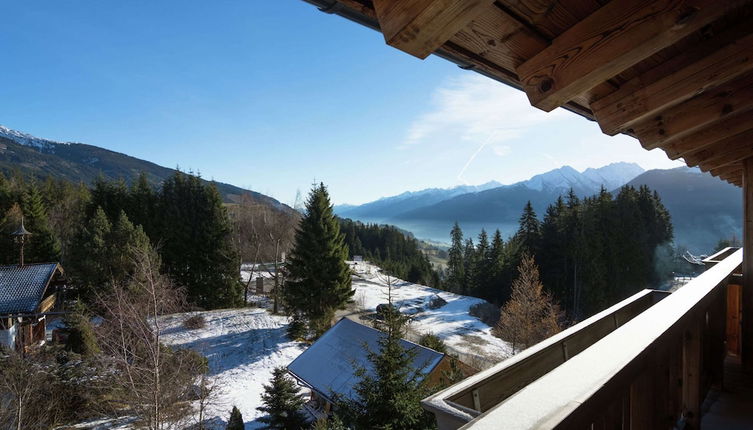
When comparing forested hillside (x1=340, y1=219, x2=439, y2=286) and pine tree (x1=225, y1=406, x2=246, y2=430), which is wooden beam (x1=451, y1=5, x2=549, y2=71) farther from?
forested hillside (x1=340, y1=219, x2=439, y2=286)

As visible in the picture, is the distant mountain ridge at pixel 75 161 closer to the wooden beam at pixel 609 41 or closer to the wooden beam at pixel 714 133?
the wooden beam at pixel 714 133

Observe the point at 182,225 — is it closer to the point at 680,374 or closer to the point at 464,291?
the point at 464,291

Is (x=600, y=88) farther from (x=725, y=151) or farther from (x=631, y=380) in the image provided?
(x=725, y=151)

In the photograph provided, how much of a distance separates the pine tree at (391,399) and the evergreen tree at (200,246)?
19.9 m

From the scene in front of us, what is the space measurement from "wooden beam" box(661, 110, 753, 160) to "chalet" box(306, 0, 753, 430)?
528 mm

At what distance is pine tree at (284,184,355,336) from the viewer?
726 inches

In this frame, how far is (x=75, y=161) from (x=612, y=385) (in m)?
175

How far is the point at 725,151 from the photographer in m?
2.80

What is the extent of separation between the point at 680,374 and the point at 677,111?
4.60 feet

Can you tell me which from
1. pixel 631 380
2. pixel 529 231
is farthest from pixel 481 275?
pixel 631 380

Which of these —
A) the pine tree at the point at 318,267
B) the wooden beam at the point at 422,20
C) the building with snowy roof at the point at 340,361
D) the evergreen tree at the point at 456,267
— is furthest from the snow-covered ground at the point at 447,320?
the wooden beam at the point at 422,20

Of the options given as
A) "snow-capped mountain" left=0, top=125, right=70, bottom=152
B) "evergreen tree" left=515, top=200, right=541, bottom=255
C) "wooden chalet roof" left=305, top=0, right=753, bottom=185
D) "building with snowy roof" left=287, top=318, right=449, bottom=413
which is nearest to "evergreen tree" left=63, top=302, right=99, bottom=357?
"building with snowy roof" left=287, top=318, right=449, bottom=413

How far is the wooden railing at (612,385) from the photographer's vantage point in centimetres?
72

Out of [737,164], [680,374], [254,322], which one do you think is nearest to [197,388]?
[254,322]
